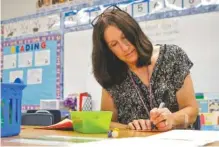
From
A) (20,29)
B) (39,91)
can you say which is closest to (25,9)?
(20,29)

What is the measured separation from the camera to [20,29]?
12.3 feet

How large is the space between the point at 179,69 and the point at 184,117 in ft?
0.82

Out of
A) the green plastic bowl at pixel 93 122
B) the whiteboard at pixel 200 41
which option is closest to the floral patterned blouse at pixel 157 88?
the green plastic bowl at pixel 93 122

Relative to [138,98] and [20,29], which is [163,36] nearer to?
[138,98]

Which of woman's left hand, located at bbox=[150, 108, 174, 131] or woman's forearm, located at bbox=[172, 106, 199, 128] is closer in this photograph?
woman's left hand, located at bbox=[150, 108, 174, 131]

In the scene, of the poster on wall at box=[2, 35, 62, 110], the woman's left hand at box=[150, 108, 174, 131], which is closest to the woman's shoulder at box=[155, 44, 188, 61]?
the woman's left hand at box=[150, 108, 174, 131]

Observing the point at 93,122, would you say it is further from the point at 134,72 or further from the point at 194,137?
the point at 134,72

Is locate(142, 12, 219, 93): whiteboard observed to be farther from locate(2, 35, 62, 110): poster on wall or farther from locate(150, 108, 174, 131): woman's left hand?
locate(150, 108, 174, 131): woman's left hand

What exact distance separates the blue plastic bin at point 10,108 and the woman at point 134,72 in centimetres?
61

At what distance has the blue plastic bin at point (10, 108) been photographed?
0.91 metres

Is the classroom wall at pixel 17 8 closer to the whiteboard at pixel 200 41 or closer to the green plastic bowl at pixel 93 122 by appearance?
the whiteboard at pixel 200 41

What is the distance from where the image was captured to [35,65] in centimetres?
361

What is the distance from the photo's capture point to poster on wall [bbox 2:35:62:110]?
342 cm

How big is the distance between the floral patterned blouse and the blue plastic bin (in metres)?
0.67
